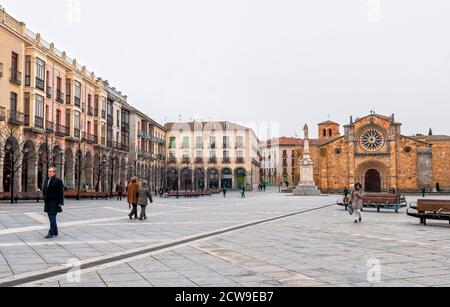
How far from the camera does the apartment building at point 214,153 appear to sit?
2904 inches

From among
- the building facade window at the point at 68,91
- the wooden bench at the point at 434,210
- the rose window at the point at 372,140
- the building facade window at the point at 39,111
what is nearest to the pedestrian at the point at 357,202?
the wooden bench at the point at 434,210

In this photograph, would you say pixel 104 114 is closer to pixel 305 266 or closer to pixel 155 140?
pixel 155 140

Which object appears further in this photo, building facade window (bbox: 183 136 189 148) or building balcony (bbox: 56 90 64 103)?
building facade window (bbox: 183 136 189 148)

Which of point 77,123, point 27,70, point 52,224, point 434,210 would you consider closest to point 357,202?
point 434,210

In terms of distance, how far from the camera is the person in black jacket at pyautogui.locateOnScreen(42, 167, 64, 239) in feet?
31.4

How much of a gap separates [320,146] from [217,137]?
873 inches

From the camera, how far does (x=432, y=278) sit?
223 inches

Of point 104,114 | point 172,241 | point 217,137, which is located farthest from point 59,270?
point 217,137

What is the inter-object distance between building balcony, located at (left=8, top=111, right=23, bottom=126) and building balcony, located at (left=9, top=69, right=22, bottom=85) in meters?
2.25

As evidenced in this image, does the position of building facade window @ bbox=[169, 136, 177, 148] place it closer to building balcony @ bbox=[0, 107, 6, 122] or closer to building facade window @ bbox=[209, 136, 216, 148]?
building facade window @ bbox=[209, 136, 216, 148]

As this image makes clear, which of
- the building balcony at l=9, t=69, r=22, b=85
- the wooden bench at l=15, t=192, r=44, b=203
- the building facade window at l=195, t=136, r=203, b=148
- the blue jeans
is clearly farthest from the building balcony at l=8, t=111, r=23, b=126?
the building facade window at l=195, t=136, r=203, b=148

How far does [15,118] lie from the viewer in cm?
2981

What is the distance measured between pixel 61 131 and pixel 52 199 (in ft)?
96.7

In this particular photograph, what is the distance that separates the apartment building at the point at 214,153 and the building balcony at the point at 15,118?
42.0 metres
